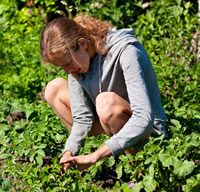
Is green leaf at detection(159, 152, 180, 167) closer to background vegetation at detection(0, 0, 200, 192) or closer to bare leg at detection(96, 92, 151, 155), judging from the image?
background vegetation at detection(0, 0, 200, 192)

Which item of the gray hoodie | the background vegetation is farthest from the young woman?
the background vegetation

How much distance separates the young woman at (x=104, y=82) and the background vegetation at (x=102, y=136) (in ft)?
0.35

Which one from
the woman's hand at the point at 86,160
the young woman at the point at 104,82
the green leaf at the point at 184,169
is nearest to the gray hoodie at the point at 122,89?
the young woman at the point at 104,82

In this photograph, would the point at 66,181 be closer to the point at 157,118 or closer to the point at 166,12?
the point at 157,118

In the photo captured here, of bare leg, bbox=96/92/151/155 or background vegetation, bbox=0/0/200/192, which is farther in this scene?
bare leg, bbox=96/92/151/155

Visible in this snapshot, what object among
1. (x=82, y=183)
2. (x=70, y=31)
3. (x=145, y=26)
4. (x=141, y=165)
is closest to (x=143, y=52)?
(x=70, y=31)

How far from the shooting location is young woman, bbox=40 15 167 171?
2.17 metres

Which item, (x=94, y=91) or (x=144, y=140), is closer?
(x=144, y=140)

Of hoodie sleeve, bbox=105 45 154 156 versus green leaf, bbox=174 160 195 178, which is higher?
hoodie sleeve, bbox=105 45 154 156

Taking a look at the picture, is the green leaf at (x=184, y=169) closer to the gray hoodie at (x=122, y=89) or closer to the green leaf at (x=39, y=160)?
the gray hoodie at (x=122, y=89)

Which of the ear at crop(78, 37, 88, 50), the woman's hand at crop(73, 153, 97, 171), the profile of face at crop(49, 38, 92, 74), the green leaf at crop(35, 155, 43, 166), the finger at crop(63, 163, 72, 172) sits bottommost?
the green leaf at crop(35, 155, 43, 166)

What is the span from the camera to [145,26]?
4.30 m

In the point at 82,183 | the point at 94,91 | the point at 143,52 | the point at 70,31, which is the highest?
the point at 70,31

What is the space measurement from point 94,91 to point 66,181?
64 cm
